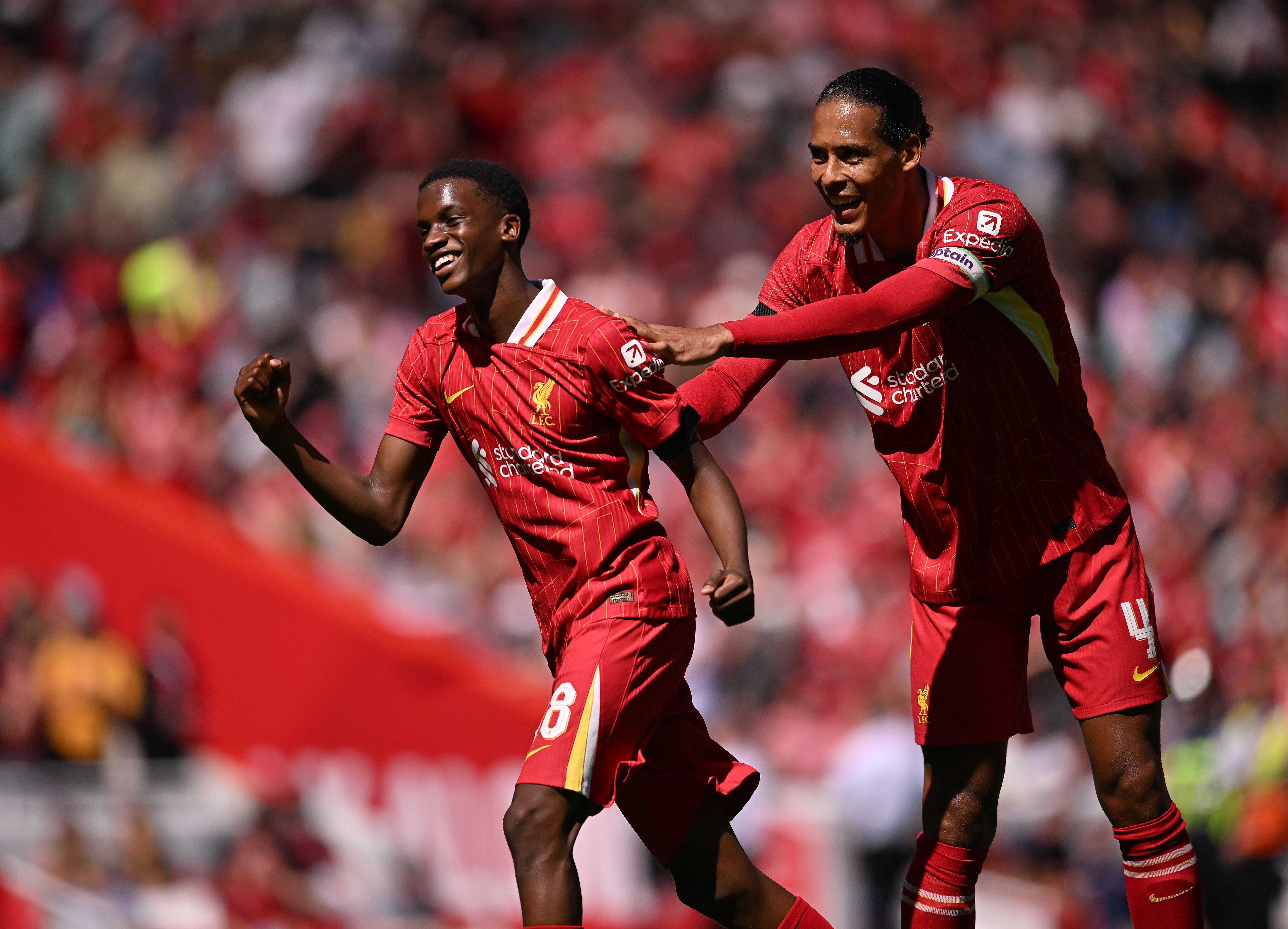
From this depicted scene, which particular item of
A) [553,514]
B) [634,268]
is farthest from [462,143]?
[553,514]

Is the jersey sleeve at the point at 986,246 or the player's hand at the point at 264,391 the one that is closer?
the jersey sleeve at the point at 986,246

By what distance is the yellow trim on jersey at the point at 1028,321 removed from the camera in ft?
13.8

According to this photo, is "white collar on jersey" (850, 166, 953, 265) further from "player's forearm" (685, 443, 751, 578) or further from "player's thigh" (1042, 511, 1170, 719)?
"player's thigh" (1042, 511, 1170, 719)

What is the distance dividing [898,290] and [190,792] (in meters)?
7.35

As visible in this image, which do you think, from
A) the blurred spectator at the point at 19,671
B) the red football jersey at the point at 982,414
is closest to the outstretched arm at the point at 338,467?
the red football jersey at the point at 982,414

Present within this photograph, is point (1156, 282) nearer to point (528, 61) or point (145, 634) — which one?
point (528, 61)

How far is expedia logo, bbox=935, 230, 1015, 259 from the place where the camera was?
13.1 ft

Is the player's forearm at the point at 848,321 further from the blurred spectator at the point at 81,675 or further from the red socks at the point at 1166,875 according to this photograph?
the blurred spectator at the point at 81,675

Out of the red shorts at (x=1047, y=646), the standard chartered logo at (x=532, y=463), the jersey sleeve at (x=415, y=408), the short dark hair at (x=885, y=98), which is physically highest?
the short dark hair at (x=885, y=98)

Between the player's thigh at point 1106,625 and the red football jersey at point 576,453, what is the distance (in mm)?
998

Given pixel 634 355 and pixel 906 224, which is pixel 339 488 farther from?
pixel 906 224

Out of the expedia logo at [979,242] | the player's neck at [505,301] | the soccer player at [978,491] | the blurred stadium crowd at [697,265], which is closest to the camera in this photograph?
the expedia logo at [979,242]

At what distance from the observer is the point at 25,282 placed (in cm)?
1271

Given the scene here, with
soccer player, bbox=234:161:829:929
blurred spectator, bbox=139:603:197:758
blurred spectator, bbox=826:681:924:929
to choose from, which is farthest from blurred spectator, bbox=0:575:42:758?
soccer player, bbox=234:161:829:929
